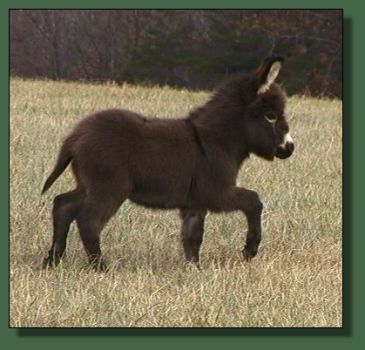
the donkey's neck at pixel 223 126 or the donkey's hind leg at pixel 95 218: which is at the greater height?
the donkey's neck at pixel 223 126

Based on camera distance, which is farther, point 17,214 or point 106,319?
point 17,214

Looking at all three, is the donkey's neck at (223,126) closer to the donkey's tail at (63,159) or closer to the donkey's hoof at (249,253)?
the donkey's hoof at (249,253)

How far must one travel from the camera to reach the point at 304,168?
9000mm

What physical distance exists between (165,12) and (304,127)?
4.28m

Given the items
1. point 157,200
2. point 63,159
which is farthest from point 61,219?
point 157,200

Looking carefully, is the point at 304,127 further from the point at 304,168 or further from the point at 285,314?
the point at 285,314

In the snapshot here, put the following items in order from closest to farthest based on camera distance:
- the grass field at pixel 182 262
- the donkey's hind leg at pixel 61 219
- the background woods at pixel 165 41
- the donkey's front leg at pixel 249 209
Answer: the grass field at pixel 182 262
the donkey's hind leg at pixel 61 219
the donkey's front leg at pixel 249 209
the background woods at pixel 165 41

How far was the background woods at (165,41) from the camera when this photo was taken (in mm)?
6746

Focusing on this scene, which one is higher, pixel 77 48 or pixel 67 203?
pixel 77 48

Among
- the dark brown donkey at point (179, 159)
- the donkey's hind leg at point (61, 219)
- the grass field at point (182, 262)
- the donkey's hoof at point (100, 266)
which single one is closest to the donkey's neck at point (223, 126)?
the dark brown donkey at point (179, 159)

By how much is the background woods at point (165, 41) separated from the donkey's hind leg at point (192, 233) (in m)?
1.12

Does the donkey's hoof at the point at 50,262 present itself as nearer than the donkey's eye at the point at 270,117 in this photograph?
Yes

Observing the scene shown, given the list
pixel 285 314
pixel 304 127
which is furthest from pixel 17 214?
pixel 304 127

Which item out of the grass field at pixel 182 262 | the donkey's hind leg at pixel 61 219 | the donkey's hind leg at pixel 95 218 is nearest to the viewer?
the grass field at pixel 182 262
